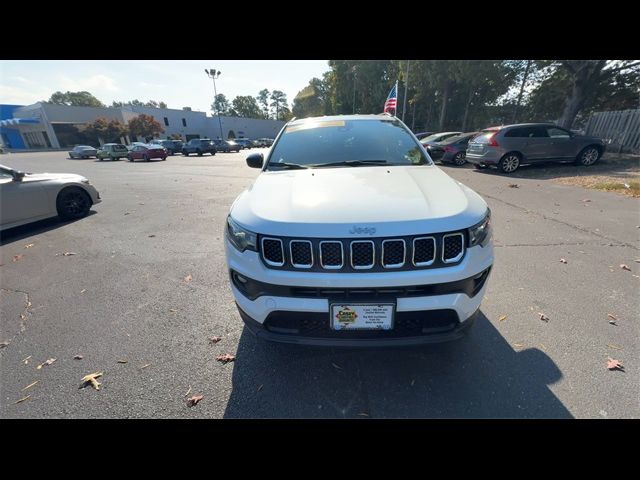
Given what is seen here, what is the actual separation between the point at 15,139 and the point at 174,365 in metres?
76.0

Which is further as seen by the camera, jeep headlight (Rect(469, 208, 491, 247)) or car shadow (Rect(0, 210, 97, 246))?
car shadow (Rect(0, 210, 97, 246))

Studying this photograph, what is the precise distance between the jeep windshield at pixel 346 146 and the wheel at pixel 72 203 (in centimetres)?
595

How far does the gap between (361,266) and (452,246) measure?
59 centimetres

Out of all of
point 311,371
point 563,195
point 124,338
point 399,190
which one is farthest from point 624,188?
point 124,338

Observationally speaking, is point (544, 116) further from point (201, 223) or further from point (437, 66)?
point (201, 223)

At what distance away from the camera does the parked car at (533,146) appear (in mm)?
Result: 10852

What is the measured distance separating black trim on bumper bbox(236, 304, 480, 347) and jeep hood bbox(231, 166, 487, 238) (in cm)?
53

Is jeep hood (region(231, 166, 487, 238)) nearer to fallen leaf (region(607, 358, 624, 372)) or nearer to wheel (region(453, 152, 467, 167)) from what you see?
fallen leaf (region(607, 358, 624, 372))

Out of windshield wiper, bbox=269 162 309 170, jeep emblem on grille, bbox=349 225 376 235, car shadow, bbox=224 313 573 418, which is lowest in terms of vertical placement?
car shadow, bbox=224 313 573 418

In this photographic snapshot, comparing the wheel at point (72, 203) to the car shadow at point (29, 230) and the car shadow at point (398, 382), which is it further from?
the car shadow at point (398, 382)

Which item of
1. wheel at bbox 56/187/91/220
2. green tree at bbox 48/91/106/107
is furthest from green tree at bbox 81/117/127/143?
green tree at bbox 48/91/106/107

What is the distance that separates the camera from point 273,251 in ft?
6.09

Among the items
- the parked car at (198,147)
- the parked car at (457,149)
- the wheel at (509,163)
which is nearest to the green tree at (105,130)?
the parked car at (198,147)

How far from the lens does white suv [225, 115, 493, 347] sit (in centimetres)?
176
